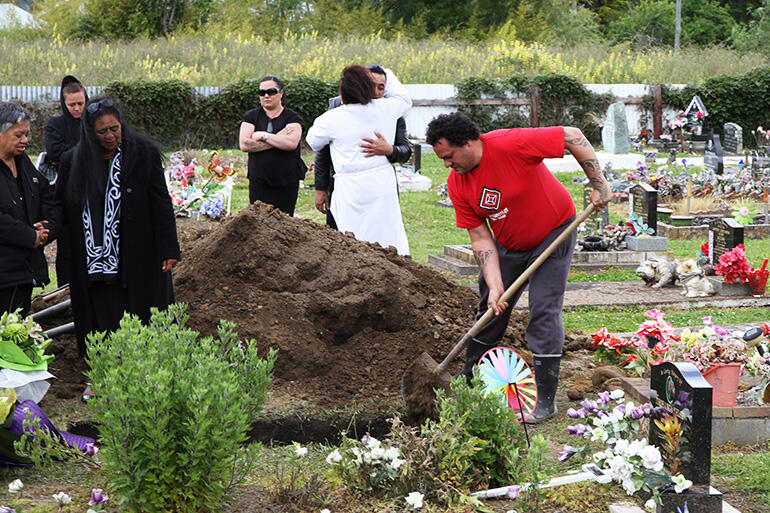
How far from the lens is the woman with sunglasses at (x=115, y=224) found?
4.68 meters

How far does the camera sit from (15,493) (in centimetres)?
377

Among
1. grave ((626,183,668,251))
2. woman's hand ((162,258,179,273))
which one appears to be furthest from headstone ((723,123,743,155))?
woman's hand ((162,258,179,273))

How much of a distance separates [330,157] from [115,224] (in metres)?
2.32

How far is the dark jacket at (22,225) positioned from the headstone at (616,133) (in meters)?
16.5

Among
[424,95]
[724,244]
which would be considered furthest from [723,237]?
[424,95]

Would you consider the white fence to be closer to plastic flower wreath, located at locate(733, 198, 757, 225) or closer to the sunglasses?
plastic flower wreath, located at locate(733, 198, 757, 225)

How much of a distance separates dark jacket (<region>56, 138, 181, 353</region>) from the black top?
7.95ft

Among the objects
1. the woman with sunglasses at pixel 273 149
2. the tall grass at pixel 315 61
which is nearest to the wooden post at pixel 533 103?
the tall grass at pixel 315 61

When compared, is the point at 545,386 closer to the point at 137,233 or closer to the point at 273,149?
the point at 137,233

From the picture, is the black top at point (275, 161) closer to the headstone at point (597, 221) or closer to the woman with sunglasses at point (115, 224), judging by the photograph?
the woman with sunglasses at point (115, 224)

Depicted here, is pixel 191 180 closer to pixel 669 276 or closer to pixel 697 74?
pixel 669 276

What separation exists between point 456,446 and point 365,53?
27.1m

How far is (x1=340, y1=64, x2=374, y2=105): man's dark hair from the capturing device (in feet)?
20.6

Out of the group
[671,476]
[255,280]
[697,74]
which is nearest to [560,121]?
[697,74]
